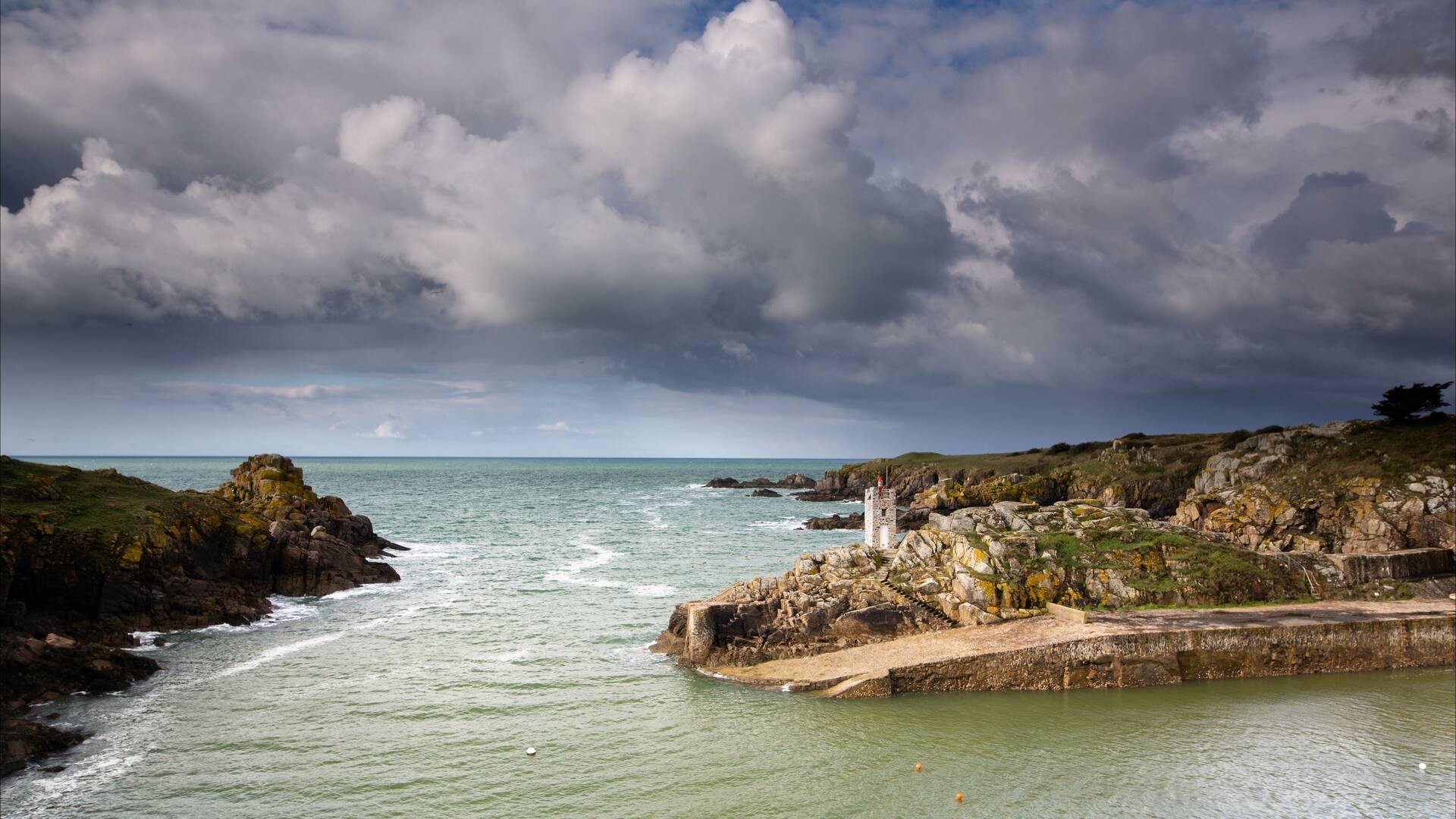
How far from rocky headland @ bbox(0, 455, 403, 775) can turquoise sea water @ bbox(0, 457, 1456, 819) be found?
1454 mm

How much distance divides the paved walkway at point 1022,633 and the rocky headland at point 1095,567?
0.77 metres

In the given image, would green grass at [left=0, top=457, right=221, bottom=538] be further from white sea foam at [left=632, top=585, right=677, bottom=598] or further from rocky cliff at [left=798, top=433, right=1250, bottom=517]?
rocky cliff at [left=798, top=433, right=1250, bottom=517]

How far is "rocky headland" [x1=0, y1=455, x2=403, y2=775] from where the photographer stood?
84.1 feet

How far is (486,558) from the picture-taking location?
5750 centimetres

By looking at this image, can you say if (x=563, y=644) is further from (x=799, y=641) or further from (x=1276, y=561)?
(x=1276, y=561)

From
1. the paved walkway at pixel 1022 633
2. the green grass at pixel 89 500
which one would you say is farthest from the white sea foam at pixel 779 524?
the green grass at pixel 89 500

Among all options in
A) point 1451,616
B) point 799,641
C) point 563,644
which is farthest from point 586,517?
point 1451,616

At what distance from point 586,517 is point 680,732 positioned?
70271 millimetres

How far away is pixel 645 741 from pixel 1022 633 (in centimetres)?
1464

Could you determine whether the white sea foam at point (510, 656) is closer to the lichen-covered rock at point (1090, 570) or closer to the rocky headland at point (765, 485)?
the lichen-covered rock at point (1090, 570)

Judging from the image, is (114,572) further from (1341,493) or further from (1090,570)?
(1341,493)

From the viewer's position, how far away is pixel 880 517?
3844 cm

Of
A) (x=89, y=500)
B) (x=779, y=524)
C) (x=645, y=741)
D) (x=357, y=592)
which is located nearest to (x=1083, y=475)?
(x=779, y=524)

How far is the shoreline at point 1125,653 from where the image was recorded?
25.7m
